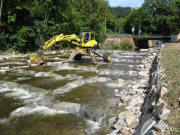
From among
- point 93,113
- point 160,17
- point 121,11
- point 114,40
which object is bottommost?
point 93,113

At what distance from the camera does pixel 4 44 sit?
20031mm

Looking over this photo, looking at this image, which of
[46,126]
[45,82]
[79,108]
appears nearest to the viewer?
[46,126]

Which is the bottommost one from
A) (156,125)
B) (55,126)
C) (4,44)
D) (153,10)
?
(55,126)

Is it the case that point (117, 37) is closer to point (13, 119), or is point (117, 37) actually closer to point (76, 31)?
point (76, 31)

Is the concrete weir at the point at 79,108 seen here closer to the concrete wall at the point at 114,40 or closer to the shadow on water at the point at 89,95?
the shadow on water at the point at 89,95

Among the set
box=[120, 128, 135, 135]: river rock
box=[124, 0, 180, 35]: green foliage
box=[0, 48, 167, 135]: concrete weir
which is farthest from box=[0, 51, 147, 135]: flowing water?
box=[124, 0, 180, 35]: green foliage

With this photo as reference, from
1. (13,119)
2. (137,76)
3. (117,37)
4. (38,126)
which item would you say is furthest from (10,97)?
(117,37)

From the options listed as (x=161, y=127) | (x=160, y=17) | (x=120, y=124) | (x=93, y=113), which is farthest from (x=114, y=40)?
(x=161, y=127)

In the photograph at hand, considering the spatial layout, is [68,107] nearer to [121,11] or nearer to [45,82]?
[45,82]

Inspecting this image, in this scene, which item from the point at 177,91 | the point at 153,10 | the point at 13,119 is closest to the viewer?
the point at 177,91

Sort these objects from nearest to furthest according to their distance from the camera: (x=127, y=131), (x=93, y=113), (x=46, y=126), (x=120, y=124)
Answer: (x=127, y=131) < (x=120, y=124) < (x=46, y=126) < (x=93, y=113)

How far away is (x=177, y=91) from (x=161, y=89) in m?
0.39

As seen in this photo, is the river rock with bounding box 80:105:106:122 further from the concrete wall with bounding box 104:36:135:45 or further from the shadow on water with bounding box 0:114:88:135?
the concrete wall with bounding box 104:36:135:45

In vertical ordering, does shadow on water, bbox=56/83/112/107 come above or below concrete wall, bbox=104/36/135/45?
below
